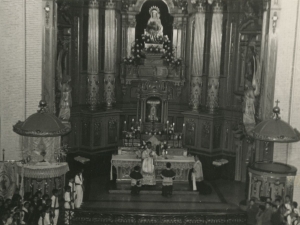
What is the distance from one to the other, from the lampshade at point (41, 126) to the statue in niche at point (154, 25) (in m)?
8.52

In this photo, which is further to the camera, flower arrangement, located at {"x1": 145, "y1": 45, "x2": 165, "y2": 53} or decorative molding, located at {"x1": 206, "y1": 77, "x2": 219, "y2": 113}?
flower arrangement, located at {"x1": 145, "y1": 45, "x2": 165, "y2": 53}

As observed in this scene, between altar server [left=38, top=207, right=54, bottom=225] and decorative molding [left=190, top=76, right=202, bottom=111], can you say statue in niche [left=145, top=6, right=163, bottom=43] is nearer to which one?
decorative molding [left=190, top=76, right=202, bottom=111]

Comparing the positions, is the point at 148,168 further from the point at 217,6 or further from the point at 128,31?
the point at 217,6

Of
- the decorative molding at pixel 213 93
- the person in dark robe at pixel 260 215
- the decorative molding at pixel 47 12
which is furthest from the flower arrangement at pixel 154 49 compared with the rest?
the person in dark robe at pixel 260 215

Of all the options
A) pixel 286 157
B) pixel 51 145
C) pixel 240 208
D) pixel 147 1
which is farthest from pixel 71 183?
pixel 147 1

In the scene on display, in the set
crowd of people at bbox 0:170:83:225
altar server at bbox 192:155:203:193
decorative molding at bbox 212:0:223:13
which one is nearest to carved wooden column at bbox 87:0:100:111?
decorative molding at bbox 212:0:223:13

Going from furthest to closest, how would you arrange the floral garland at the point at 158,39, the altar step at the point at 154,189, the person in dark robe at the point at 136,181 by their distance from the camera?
the floral garland at the point at 158,39, the altar step at the point at 154,189, the person in dark robe at the point at 136,181

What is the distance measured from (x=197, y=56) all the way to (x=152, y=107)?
116 inches


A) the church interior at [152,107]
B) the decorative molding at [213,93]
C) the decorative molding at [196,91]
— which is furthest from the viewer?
the decorative molding at [196,91]

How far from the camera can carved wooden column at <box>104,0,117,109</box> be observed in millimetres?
22281

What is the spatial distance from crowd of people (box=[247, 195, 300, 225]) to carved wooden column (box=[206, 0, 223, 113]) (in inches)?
305

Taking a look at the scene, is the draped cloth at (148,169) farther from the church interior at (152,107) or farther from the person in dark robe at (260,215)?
the person in dark robe at (260,215)

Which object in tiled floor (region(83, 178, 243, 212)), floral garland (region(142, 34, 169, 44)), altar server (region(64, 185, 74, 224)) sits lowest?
tiled floor (region(83, 178, 243, 212))

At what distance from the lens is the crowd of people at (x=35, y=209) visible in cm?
1371
